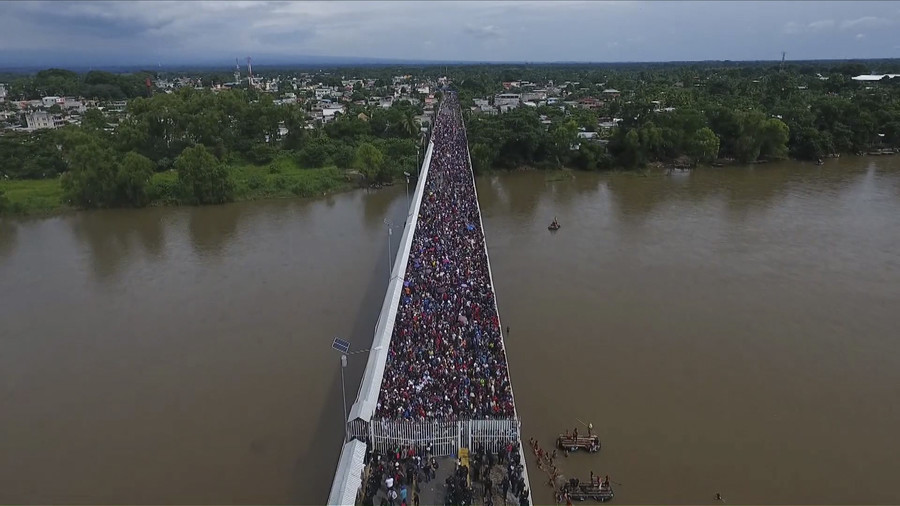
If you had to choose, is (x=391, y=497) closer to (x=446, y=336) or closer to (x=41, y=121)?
(x=446, y=336)

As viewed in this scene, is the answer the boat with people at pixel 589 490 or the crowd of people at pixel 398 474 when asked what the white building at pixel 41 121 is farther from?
the boat with people at pixel 589 490

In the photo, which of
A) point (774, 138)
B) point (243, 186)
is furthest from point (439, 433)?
point (774, 138)

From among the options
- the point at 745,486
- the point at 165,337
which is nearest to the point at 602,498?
the point at 745,486

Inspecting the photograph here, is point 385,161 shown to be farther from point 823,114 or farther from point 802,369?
point 823,114

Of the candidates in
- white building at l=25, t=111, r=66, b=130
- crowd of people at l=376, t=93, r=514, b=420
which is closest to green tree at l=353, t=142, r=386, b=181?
crowd of people at l=376, t=93, r=514, b=420

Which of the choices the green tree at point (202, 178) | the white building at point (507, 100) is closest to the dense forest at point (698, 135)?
the green tree at point (202, 178)

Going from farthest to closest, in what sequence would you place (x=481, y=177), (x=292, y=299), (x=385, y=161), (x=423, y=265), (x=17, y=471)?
(x=481, y=177)
(x=385, y=161)
(x=292, y=299)
(x=423, y=265)
(x=17, y=471)
